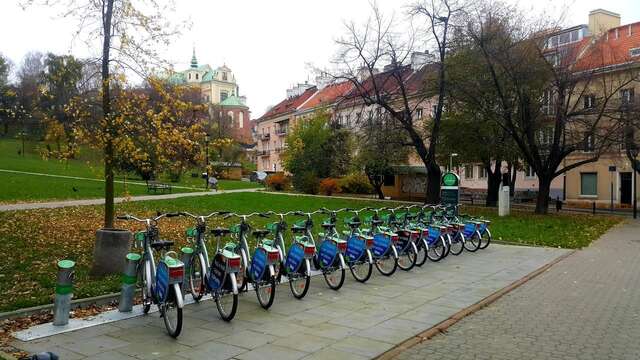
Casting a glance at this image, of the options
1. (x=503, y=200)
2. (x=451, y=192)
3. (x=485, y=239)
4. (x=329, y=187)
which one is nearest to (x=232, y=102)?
(x=329, y=187)

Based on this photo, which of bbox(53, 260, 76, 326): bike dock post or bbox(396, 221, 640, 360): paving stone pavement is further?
bbox(53, 260, 76, 326): bike dock post

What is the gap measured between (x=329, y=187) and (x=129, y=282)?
34.4 metres

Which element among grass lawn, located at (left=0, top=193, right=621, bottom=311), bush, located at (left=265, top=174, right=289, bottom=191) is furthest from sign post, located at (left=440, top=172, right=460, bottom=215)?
bush, located at (left=265, top=174, right=289, bottom=191)

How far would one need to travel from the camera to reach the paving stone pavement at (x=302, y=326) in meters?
5.28

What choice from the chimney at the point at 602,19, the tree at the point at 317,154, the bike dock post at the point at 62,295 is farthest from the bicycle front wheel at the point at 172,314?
the chimney at the point at 602,19

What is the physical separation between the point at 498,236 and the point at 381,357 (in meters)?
12.0

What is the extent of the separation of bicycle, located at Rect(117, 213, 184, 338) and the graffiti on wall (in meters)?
33.7

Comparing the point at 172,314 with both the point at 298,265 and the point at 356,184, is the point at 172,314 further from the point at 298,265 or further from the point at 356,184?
the point at 356,184

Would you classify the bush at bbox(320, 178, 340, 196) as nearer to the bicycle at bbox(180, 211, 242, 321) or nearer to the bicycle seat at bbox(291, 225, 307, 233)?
the bicycle seat at bbox(291, 225, 307, 233)

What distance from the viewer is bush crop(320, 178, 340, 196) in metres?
40.8

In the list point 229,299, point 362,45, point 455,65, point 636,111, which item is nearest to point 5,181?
point 362,45

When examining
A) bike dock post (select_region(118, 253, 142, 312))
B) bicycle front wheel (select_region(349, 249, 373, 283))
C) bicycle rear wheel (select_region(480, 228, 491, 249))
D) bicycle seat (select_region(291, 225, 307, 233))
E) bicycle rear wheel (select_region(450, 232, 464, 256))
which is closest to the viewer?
bike dock post (select_region(118, 253, 142, 312))

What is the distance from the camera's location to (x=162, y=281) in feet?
19.1

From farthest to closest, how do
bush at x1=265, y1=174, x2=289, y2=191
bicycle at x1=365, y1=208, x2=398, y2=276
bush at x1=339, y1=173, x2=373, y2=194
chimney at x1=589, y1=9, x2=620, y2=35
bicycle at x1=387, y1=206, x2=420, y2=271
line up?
bush at x1=265, y1=174, x2=289, y2=191, chimney at x1=589, y1=9, x2=620, y2=35, bush at x1=339, y1=173, x2=373, y2=194, bicycle at x1=387, y1=206, x2=420, y2=271, bicycle at x1=365, y1=208, x2=398, y2=276
